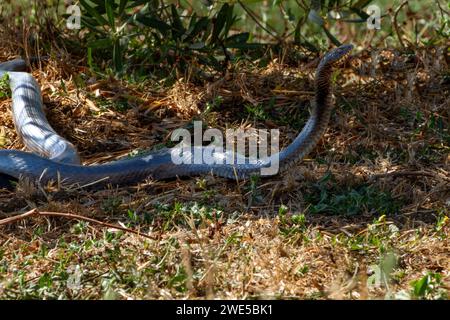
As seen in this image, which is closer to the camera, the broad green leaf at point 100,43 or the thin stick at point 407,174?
the thin stick at point 407,174

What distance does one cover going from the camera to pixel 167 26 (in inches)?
246

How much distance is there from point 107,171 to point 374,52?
240cm

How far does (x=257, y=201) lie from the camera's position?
491 cm

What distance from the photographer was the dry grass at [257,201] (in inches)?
156

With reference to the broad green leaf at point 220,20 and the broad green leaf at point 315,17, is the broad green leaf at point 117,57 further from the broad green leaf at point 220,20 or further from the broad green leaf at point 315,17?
the broad green leaf at point 315,17

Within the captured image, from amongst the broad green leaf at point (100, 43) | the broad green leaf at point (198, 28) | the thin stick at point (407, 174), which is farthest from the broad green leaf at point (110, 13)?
the thin stick at point (407, 174)

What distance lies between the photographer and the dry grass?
13.0ft

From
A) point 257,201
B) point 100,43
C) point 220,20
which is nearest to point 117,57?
point 100,43

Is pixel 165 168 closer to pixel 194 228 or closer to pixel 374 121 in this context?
pixel 194 228

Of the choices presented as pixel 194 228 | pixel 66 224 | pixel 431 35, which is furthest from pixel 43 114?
pixel 431 35

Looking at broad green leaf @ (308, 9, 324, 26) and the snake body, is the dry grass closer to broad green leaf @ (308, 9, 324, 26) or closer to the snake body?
the snake body

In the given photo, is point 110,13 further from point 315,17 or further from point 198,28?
point 315,17

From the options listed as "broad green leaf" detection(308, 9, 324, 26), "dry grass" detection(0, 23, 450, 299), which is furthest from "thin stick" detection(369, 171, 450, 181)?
"broad green leaf" detection(308, 9, 324, 26)

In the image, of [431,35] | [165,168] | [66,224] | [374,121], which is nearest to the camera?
[66,224]
